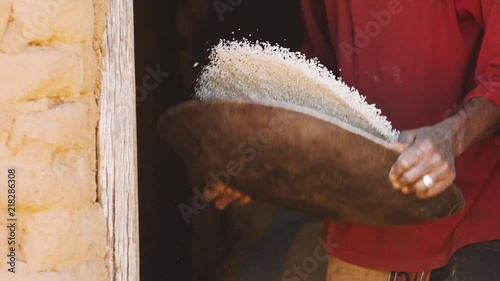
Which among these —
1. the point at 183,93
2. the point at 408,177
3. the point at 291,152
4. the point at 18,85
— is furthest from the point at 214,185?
the point at 183,93

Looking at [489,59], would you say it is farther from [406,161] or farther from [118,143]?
[118,143]

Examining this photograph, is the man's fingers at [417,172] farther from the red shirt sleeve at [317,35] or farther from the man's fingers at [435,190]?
the red shirt sleeve at [317,35]

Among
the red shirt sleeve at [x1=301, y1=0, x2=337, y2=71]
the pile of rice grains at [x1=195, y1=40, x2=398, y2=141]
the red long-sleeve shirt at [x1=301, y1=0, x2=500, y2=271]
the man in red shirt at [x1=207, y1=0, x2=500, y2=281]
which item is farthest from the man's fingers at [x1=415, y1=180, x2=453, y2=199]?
the red shirt sleeve at [x1=301, y1=0, x2=337, y2=71]

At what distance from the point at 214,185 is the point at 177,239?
3.98 feet

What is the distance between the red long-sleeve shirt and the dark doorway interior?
1.07 metres

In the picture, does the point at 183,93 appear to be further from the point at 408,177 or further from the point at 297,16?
the point at 408,177

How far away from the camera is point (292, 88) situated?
1980mm

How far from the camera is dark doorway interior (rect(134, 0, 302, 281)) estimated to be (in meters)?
3.31

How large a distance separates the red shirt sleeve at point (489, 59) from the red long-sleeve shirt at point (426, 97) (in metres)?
0.07

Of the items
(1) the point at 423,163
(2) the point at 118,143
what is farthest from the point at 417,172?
(2) the point at 118,143

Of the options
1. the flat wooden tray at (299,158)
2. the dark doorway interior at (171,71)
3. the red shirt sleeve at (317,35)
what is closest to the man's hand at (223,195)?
the flat wooden tray at (299,158)

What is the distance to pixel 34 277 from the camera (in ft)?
5.90

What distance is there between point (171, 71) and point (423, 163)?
5.58 feet

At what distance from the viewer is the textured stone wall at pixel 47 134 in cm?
175
